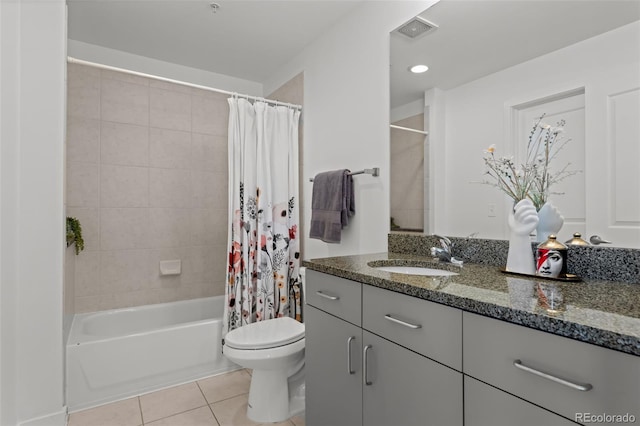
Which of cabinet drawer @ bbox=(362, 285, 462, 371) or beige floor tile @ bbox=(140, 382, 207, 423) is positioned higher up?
cabinet drawer @ bbox=(362, 285, 462, 371)

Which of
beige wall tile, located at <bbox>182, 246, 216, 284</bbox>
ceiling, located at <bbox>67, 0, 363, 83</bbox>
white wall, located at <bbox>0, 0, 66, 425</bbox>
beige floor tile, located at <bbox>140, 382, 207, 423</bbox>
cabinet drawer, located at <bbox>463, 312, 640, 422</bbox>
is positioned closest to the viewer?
cabinet drawer, located at <bbox>463, 312, 640, 422</bbox>

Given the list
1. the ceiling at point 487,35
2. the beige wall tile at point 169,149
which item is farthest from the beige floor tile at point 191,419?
the ceiling at point 487,35

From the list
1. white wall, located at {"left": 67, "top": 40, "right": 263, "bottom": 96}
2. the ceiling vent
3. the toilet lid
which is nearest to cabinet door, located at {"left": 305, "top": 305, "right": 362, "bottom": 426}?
the toilet lid

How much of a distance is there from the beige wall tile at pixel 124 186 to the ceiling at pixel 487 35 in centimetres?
204

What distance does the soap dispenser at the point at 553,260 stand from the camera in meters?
1.07

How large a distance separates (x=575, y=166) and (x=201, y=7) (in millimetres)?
2217

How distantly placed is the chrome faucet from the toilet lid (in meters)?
0.86

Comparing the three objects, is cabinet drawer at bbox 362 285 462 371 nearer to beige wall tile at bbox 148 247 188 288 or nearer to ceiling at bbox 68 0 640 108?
ceiling at bbox 68 0 640 108

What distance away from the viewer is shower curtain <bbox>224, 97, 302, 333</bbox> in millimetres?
2336

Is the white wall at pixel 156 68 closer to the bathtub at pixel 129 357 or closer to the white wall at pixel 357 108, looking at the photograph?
the white wall at pixel 357 108

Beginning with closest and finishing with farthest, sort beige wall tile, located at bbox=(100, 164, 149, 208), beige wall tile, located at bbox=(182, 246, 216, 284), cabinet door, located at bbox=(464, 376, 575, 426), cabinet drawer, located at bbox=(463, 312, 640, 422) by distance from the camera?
cabinet drawer, located at bbox=(463, 312, 640, 422), cabinet door, located at bbox=(464, 376, 575, 426), beige wall tile, located at bbox=(100, 164, 149, 208), beige wall tile, located at bbox=(182, 246, 216, 284)

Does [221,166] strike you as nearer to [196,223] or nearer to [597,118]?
[196,223]

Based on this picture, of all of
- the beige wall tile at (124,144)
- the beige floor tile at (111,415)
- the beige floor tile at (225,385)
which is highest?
the beige wall tile at (124,144)

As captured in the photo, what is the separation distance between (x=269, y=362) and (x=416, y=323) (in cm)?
102
